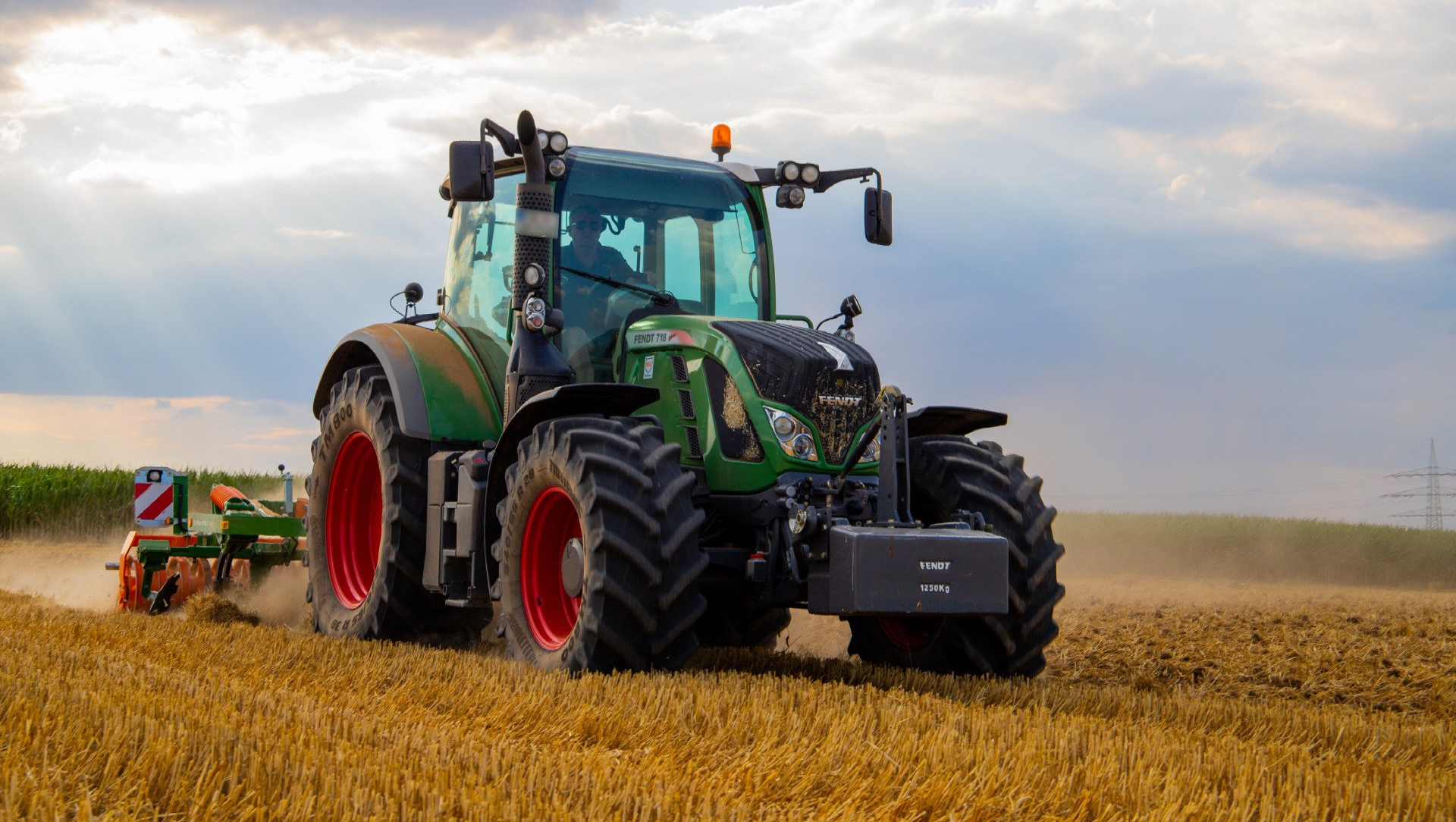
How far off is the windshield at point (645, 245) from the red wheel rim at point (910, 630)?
1.91 metres

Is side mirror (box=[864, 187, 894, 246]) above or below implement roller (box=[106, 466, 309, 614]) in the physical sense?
above

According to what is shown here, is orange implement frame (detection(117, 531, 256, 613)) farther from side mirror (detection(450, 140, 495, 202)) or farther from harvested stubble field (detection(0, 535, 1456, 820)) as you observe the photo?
side mirror (detection(450, 140, 495, 202))

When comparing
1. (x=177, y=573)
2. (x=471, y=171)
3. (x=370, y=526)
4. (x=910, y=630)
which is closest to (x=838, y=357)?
(x=910, y=630)

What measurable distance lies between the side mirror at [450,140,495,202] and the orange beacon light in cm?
208

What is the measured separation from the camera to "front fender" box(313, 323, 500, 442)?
25.2 ft

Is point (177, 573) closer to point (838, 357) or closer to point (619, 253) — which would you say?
point (619, 253)

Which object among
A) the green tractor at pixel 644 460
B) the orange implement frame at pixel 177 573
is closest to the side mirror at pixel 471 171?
the green tractor at pixel 644 460

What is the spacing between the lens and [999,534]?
6.72m

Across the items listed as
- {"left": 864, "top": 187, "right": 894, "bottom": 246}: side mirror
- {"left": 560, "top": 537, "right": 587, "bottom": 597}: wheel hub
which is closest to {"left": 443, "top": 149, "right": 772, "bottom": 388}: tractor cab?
{"left": 864, "top": 187, "right": 894, "bottom": 246}: side mirror

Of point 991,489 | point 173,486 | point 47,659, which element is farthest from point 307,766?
point 173,486

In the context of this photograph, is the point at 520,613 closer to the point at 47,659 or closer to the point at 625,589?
the point at 625,589

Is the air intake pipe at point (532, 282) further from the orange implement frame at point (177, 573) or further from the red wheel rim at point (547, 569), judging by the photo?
the orange implement frame at point (177, 573)

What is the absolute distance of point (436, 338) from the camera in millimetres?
8258

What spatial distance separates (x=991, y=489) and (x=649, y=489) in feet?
6.35
